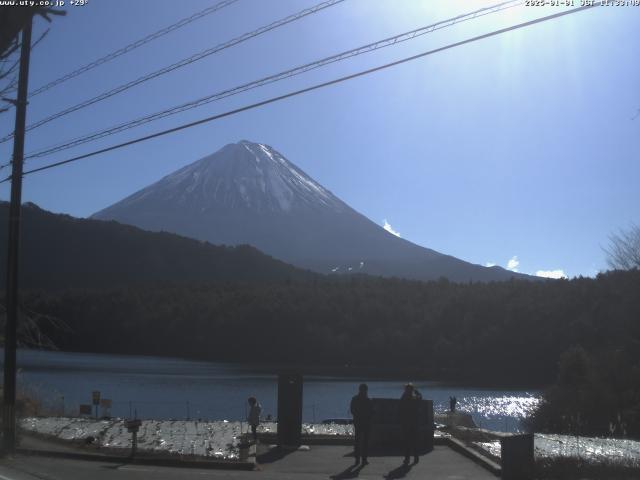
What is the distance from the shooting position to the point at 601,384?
113 ft

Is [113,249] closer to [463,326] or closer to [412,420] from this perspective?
[463,326]

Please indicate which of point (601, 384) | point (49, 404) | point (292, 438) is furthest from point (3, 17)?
point (601, 384)

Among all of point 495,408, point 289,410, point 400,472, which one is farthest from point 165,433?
point 495,408

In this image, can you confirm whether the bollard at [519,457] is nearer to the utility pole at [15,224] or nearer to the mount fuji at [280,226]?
the utility pole at [15,224]

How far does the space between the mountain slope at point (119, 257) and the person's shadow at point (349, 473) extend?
107 m

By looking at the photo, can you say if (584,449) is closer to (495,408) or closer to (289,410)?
(289,410)

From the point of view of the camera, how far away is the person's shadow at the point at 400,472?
1230 centimetres

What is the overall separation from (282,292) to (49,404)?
234 ft

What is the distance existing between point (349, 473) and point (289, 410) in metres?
2.95

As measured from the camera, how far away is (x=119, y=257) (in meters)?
129

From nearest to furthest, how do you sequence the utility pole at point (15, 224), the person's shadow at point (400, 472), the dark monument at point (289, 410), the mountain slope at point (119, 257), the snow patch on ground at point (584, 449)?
1. the snow patch on ground at point (584, 449)
2. the person's shadow at point (400, 472)
3. the dark monument at point (289, 410)
4. the utility pole at point (15, 224)
5. the mountain slope at point (119, 257)

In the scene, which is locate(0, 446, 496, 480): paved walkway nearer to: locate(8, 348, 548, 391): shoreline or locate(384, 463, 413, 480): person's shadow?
locate(384, 463, 413, 480): person's shadow

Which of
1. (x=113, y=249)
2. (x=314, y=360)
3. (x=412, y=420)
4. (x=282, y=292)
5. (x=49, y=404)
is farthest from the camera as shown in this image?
(x=113, y=249)

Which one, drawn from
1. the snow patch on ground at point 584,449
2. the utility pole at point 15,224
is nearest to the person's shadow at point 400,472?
the snow patch on ground at point 584,449
